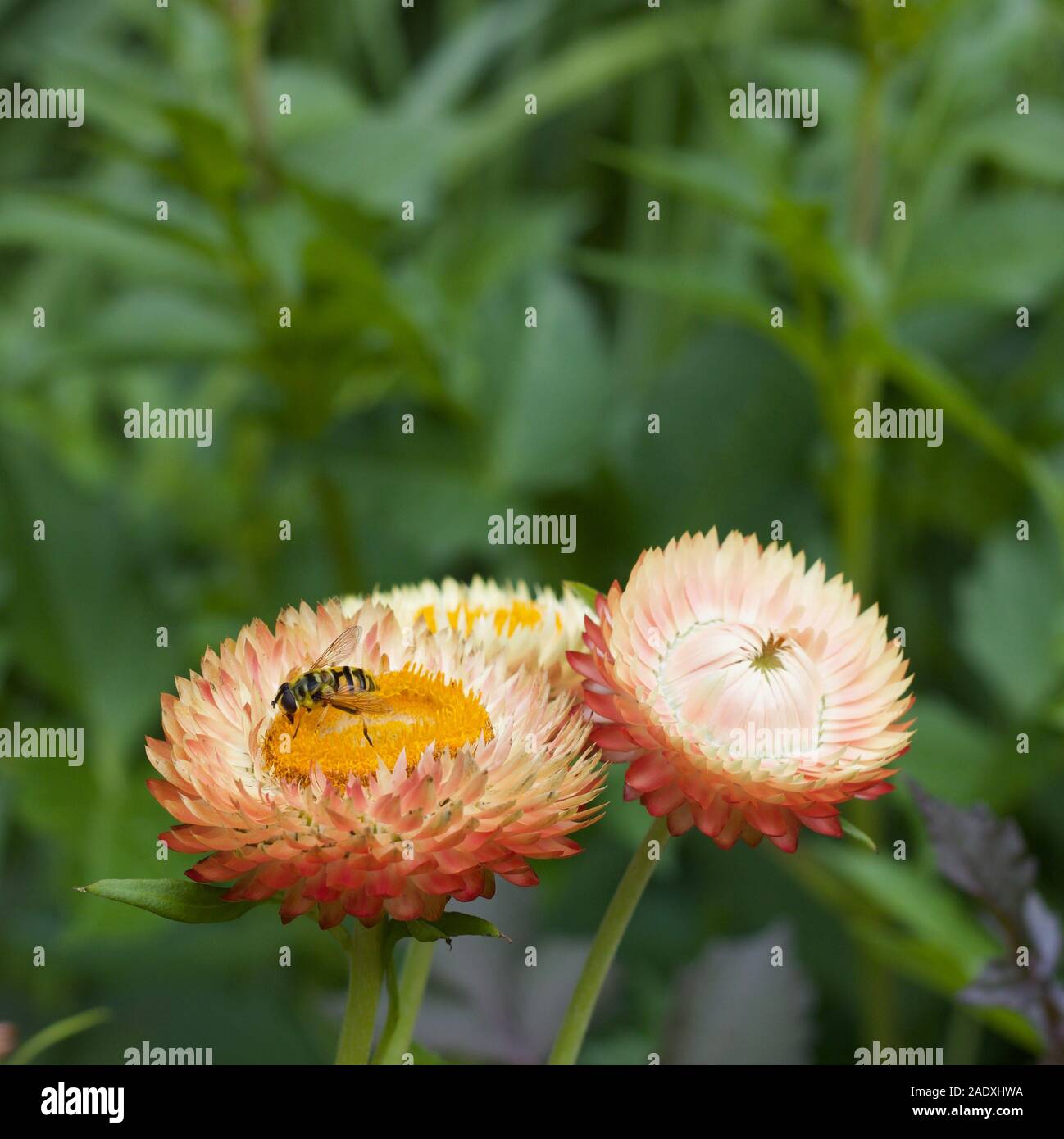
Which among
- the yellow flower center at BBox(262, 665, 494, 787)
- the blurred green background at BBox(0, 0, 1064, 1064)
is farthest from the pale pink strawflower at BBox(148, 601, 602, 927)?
the blurred green background at BBox(0, 0, 1064, 1064)

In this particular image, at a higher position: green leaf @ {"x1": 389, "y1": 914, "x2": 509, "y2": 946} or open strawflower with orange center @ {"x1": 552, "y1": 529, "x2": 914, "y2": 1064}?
open strawflower with orange center @ {"x1": 552, "y1": 529, "x2": 914, "y2": 1064}

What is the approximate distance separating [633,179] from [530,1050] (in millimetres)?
993

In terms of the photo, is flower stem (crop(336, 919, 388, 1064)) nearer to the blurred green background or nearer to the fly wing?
the fly wing

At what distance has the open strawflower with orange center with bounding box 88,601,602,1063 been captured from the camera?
20 cm

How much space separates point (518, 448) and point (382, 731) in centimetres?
61

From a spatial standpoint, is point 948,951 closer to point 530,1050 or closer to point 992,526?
point 530,1050

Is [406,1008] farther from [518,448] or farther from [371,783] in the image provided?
[518,448]

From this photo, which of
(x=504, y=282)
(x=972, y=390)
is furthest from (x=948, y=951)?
(x=504, y=282)

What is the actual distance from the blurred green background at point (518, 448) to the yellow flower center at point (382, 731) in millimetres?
234

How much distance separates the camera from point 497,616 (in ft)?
0.92

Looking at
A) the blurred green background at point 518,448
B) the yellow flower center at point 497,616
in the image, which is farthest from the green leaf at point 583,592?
the blurred green background at point 518,448

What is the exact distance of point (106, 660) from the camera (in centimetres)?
77

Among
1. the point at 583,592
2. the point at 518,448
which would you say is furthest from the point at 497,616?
the point at 518,448

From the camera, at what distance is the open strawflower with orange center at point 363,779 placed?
203 millimetres
